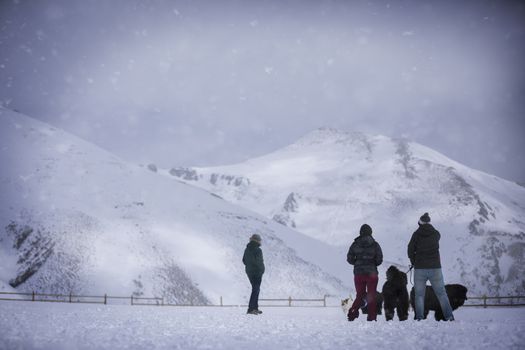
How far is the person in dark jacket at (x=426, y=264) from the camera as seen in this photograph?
31.3ft

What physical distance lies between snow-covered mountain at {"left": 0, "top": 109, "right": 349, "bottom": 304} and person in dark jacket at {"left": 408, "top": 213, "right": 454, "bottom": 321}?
49231 mm

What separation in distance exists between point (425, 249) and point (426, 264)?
334 mm

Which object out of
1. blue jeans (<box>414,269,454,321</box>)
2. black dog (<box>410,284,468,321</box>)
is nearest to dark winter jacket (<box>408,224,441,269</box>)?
blue jeans (<box>414,269,454,321</box>)

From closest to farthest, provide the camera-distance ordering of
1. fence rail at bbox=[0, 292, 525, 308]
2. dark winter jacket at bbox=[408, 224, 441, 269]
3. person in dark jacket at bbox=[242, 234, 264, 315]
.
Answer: dark winter jacket at bbox=[408, 224, 441, 269]
person in dark jacket at bbox=[242, 234, 264, 315]
fence rail at bbox=[0, 292, 525, 308]

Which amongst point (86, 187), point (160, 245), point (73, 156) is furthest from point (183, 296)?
point (73, 156)

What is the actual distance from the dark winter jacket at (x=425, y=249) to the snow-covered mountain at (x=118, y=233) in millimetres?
49334

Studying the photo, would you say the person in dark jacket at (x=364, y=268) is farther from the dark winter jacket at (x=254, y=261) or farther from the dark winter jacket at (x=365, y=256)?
the dark winter jacket at (x=254, y=261)

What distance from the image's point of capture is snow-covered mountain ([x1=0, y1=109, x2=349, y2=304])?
189 feet

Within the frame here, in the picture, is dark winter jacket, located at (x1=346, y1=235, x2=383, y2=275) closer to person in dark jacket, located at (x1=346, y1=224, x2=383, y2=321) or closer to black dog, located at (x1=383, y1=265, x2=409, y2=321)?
person in dark jacket, located at (x1=346, y1=224, x2=383, y2=321)

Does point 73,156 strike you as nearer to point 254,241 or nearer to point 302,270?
point 302,270

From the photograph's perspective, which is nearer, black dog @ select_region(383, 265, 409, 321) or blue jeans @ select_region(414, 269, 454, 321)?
blue jeans @ select_region(414, 269, 454, 321)

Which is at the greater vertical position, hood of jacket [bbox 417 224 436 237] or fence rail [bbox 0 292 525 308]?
hood of jacket [bbox 417 224 436 237]

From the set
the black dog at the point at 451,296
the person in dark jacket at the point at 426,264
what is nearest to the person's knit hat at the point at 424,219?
the person in dark jacket at the point at 426,264

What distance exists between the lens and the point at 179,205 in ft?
284
